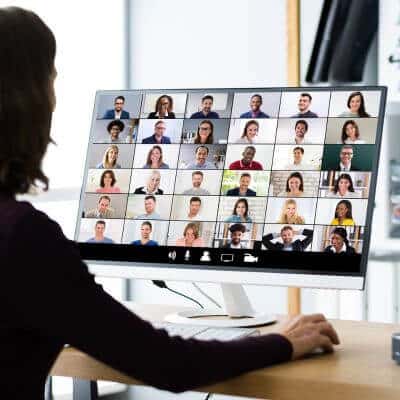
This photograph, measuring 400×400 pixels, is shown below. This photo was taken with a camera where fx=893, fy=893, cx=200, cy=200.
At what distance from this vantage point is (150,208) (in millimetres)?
1711

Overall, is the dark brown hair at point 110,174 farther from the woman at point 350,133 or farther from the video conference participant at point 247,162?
the woman at point 350,133

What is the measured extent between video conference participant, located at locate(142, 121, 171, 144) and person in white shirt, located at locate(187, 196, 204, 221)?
143 millimetres

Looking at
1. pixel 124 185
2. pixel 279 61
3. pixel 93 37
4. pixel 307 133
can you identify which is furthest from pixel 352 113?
pixel 93 37

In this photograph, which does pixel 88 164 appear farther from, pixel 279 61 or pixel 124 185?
pixel 279 61

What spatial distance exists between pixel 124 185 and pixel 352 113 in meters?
0.46

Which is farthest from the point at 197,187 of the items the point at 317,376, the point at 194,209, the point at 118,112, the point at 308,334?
the point at 317,376

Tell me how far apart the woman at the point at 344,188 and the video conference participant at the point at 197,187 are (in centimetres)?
24

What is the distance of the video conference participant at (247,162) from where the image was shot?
1.66m

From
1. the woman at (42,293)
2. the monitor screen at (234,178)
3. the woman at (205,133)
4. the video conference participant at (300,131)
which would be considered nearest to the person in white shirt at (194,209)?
the monitor screen at (234,178)

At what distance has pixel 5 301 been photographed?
3.58 feet

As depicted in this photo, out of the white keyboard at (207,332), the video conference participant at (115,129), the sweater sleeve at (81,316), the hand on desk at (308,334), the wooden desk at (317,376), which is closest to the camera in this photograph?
the sweater sleeve at (81,316)

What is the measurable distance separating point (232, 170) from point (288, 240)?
0.59 ft

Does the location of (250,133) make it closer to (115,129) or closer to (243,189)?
(243,189)

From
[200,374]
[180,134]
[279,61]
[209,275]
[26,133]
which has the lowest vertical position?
[200,374]
